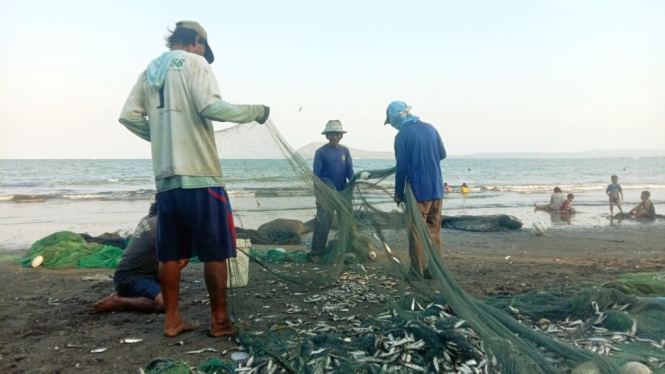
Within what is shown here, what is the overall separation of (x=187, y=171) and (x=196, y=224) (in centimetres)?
46

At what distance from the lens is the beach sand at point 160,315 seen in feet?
13.5

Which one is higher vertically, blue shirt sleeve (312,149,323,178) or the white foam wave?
blue shirt sleeve (312,149,323,178)

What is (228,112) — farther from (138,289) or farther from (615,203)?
(615,203)

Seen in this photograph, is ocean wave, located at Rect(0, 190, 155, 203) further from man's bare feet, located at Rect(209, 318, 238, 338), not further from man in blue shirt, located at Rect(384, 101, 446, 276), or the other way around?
man's bare feet, located at Rect(209, 318, 238, 338)

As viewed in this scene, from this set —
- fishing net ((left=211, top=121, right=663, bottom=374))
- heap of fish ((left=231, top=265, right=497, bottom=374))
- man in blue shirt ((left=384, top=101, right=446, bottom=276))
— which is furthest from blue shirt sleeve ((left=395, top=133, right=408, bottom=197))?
heap of fish ((left=231, top=265, right=497, bottom=374))

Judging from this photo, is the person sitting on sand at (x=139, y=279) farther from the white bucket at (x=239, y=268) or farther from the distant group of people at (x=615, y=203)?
the distant group of people at (x=615, y=203)

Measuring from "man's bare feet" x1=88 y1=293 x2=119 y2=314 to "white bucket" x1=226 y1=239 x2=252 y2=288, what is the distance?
1.20m

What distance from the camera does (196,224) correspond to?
4.37m

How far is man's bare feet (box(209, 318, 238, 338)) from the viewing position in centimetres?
452

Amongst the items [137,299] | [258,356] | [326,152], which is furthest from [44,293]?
[326,152]

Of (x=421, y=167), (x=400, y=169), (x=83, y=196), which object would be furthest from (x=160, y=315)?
(x=83, y=196)

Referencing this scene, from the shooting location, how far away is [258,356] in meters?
3.88

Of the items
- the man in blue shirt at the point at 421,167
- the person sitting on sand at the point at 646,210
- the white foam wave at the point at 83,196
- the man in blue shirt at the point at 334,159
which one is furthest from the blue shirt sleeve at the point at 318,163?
the white foam wave at the point at 83,196

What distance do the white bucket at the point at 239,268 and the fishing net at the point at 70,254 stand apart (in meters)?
3.64
